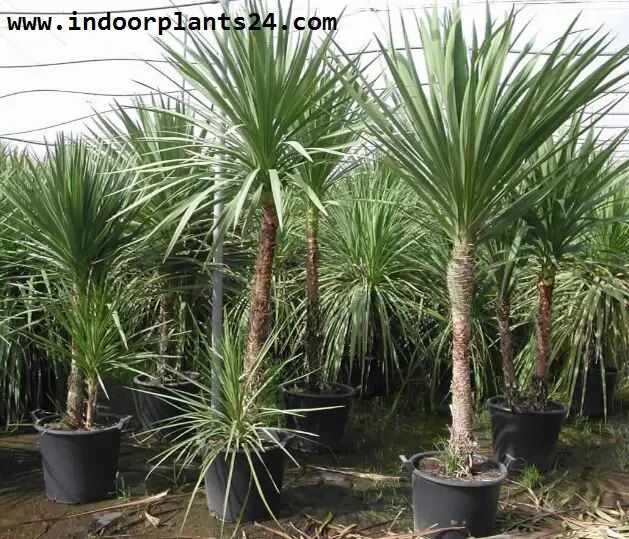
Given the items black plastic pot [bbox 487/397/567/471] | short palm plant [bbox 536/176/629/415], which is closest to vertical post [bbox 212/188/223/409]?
black plastic pot [bbox 487/397/567/471]

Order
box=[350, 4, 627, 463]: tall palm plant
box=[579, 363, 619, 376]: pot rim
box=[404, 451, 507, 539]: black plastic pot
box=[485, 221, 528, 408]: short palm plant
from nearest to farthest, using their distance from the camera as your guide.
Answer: box=[350, 4, 627, 463]: tall palm plant < box=[404, 451, 507, 539]: black plastic pot < box=[485, 221, 528, 408]: short palm plant < box=[579, 363, 619, 376]: pot rim

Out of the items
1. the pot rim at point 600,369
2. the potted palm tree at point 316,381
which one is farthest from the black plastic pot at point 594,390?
the potted palm tree at point 316,381

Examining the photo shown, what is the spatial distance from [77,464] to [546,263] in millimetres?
2163

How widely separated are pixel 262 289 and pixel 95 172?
880mm

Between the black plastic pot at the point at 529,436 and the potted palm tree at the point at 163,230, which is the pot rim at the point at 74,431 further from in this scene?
the black plastic pot at the point at 529,436

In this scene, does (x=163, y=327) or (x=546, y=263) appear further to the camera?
(x=163, y=327)

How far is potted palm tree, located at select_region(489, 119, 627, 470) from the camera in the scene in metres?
2.82

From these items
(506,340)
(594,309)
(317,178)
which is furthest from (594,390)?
(317,178)

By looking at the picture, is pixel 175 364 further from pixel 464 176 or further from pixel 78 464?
pixel 464 176

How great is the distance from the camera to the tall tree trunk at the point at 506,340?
306 cm

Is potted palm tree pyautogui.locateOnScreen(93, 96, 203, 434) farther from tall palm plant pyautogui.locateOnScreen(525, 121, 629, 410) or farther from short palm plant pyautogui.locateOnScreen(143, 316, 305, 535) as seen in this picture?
tall palm plant pyautogui.locateOnScreen(525, 121, 629, 410)

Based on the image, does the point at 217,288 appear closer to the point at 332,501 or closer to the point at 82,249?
the point at 82,249

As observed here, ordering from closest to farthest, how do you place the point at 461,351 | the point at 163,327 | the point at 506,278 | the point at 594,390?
the point at 461,351, the point at 506,278, the point at 163,327, the point at 594,390

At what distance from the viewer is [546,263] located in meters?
2.99
